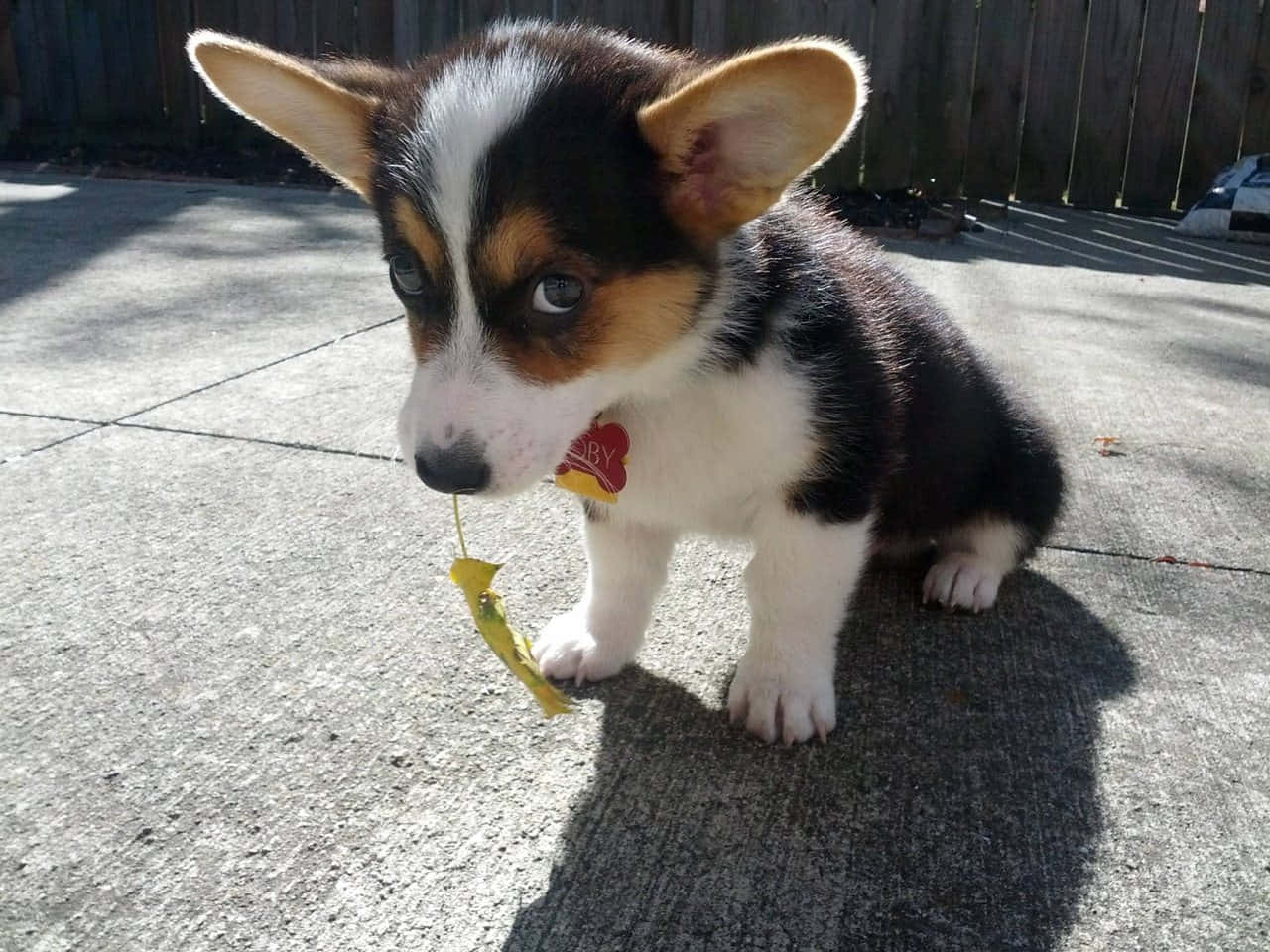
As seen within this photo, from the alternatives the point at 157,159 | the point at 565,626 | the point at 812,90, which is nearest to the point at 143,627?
the point at 565,626

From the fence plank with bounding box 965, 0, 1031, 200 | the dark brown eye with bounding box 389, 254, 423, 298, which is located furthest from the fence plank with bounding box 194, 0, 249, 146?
the dark brown eye with bounding box 389, 254, 423, 298

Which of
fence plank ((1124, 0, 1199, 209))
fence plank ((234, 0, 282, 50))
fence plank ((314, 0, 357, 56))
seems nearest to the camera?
fence plank ((1124, 0, 1199, 209))

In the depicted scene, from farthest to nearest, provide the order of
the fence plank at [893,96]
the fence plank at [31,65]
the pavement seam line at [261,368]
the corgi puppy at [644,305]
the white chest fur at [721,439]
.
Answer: the fence plank at [31,65] → the fence plank at [893,96] → the pavement seam line at [261,368] → the white chest fur at [721,439] → the corgi puppy at [644,305]

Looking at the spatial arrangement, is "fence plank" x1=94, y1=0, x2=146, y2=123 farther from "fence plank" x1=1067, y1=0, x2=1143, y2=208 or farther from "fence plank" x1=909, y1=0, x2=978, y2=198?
"fence plank" x1=1067, y1=0, x2=1143, y2=208

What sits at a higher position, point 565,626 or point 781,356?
point 781,356

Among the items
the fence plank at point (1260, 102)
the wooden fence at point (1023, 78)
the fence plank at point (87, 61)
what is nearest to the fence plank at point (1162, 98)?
the wooden fence at point (1023, 78)

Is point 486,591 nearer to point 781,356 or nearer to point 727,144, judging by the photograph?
point 781,356

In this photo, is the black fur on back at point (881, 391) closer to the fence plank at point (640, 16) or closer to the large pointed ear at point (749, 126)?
the large pointed ear at point (749, 126)
